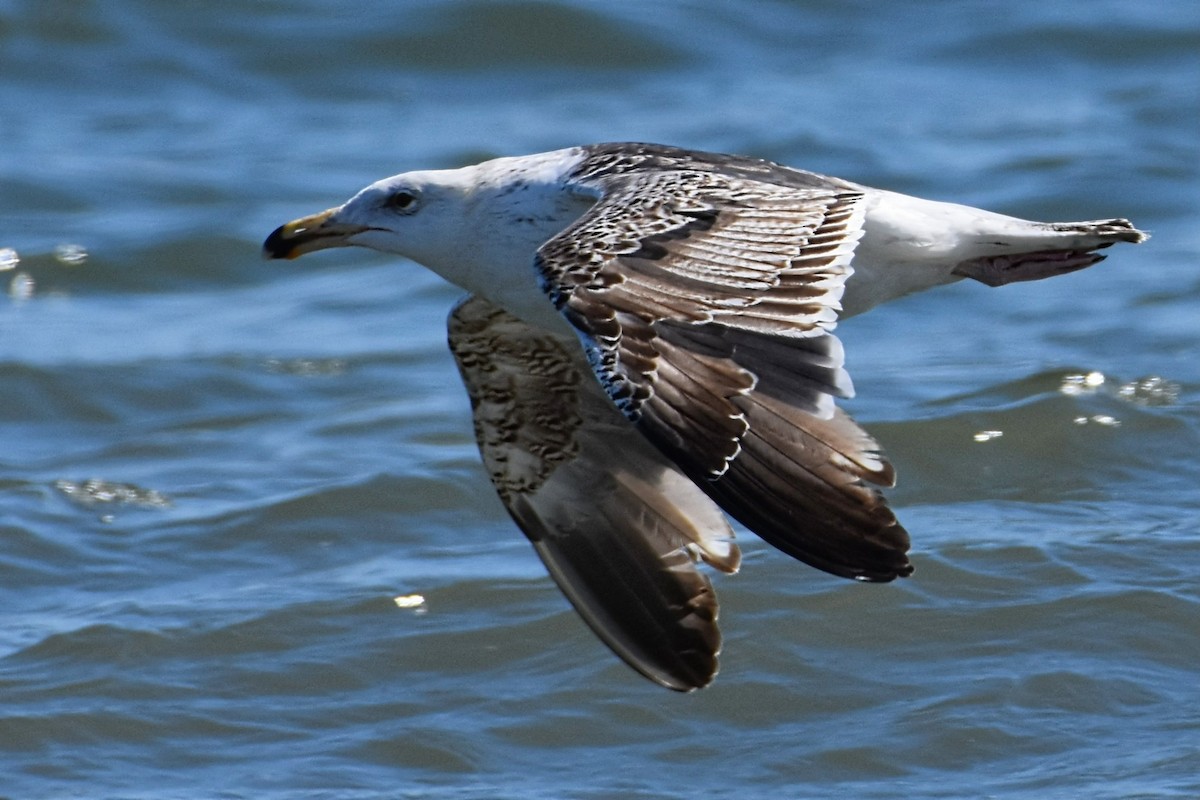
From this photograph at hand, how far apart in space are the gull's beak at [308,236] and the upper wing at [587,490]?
0.43 meters

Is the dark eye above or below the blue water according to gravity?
above

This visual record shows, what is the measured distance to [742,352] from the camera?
16.9 feet

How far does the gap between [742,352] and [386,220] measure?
1741mm

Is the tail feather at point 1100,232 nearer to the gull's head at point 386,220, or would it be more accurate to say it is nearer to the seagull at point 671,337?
the seagull at point 671,337

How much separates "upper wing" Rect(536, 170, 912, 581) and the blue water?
1.75 meters

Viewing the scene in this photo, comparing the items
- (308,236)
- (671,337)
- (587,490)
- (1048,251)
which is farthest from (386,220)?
(1048,251)

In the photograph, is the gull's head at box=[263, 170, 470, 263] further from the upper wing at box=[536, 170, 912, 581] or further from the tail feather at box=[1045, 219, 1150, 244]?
the tail feather at box=[1045, 219, 1150, 244]

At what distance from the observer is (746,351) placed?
5.16 m

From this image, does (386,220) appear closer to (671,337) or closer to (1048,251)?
(671,337)

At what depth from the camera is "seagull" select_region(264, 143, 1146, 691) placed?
4945 mm

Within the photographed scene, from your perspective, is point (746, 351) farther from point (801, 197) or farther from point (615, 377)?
point (801, 197)

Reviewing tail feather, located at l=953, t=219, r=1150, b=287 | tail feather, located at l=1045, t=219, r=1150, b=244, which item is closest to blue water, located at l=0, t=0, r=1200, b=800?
tail feather, located at l=953, t=219, r=1150, b=287

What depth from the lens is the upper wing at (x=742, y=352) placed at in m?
4.85

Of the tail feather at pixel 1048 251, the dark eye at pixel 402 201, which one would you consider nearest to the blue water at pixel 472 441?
the tail feather at pixel 1048 251
